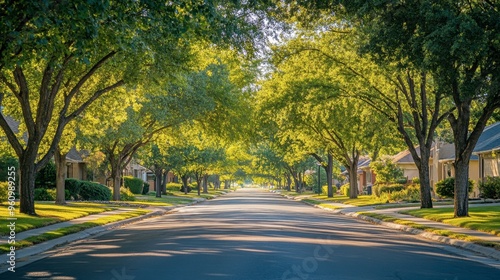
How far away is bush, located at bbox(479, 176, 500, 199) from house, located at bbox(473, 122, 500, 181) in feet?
5.67

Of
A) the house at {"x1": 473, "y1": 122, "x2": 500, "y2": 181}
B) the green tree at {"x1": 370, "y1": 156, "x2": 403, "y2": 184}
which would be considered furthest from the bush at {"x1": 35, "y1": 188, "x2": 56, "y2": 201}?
the house at {"x1": 473, "y1": 122, "x2": 500, "y2": 181}

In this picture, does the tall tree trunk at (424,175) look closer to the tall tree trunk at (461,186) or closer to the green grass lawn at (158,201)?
the tall tree trunk at (461,186)

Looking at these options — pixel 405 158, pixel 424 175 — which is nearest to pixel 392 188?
pixel 424 175

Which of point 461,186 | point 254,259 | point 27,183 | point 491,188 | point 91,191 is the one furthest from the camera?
point 91,191

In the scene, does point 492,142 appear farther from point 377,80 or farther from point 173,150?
point 173,150

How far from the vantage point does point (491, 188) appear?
132ft

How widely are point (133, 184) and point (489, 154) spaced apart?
128 ft

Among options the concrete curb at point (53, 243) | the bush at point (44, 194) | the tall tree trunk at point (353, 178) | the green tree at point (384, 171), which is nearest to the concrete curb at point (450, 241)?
the concrete curb at point (53, 243)

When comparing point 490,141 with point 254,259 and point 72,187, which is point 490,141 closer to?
point 72,187

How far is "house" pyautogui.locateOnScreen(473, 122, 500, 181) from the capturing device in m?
41.9

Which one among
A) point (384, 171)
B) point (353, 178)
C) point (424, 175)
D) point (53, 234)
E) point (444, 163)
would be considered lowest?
point (53, 234)

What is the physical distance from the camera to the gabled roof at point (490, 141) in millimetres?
41737

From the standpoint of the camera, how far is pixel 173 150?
6744cm

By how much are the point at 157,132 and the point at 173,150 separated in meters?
21.1
